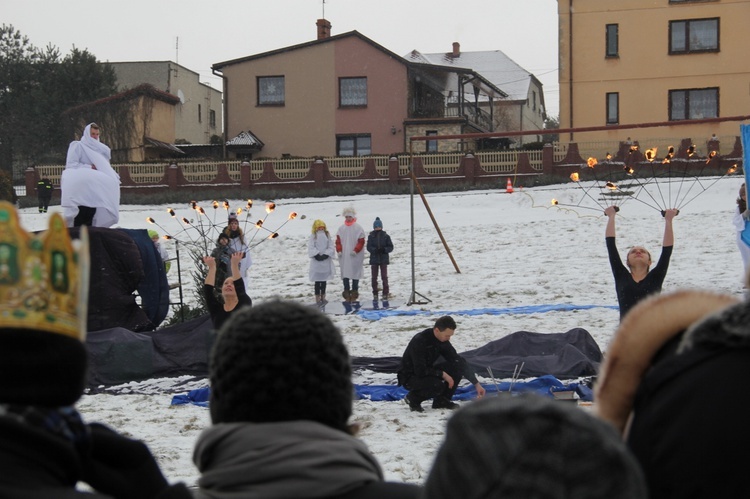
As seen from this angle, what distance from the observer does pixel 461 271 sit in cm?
1852

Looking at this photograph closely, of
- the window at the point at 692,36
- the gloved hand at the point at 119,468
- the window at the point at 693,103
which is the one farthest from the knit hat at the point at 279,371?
the window at the point at 692,36

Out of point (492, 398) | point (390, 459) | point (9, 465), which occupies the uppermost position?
point (492, 398)

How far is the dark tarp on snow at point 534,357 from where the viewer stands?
31.6 feet

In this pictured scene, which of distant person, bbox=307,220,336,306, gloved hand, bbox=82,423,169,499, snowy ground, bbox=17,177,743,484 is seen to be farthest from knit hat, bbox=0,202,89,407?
distant person, bbox=307,220,336,306

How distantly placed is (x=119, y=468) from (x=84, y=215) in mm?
11140

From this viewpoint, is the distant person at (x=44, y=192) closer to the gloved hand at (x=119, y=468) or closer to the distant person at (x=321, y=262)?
the distant person at (x=321, y=262)

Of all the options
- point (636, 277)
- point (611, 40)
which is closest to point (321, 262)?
point (636, 277)

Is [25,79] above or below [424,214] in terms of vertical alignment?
above

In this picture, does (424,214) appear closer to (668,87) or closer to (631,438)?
(668,87)

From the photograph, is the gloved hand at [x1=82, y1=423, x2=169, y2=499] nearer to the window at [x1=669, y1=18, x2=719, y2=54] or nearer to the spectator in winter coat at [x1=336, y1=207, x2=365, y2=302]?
the spectator in winter coat at [x1=336, y1=207, x2=365, y2=302]

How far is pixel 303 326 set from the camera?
183 centimetres

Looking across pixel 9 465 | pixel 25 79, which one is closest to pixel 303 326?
pixel 9 465

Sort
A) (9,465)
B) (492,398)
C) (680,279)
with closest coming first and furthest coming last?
(492,398)
(9,465)
(680,279)

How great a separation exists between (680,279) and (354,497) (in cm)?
1515
